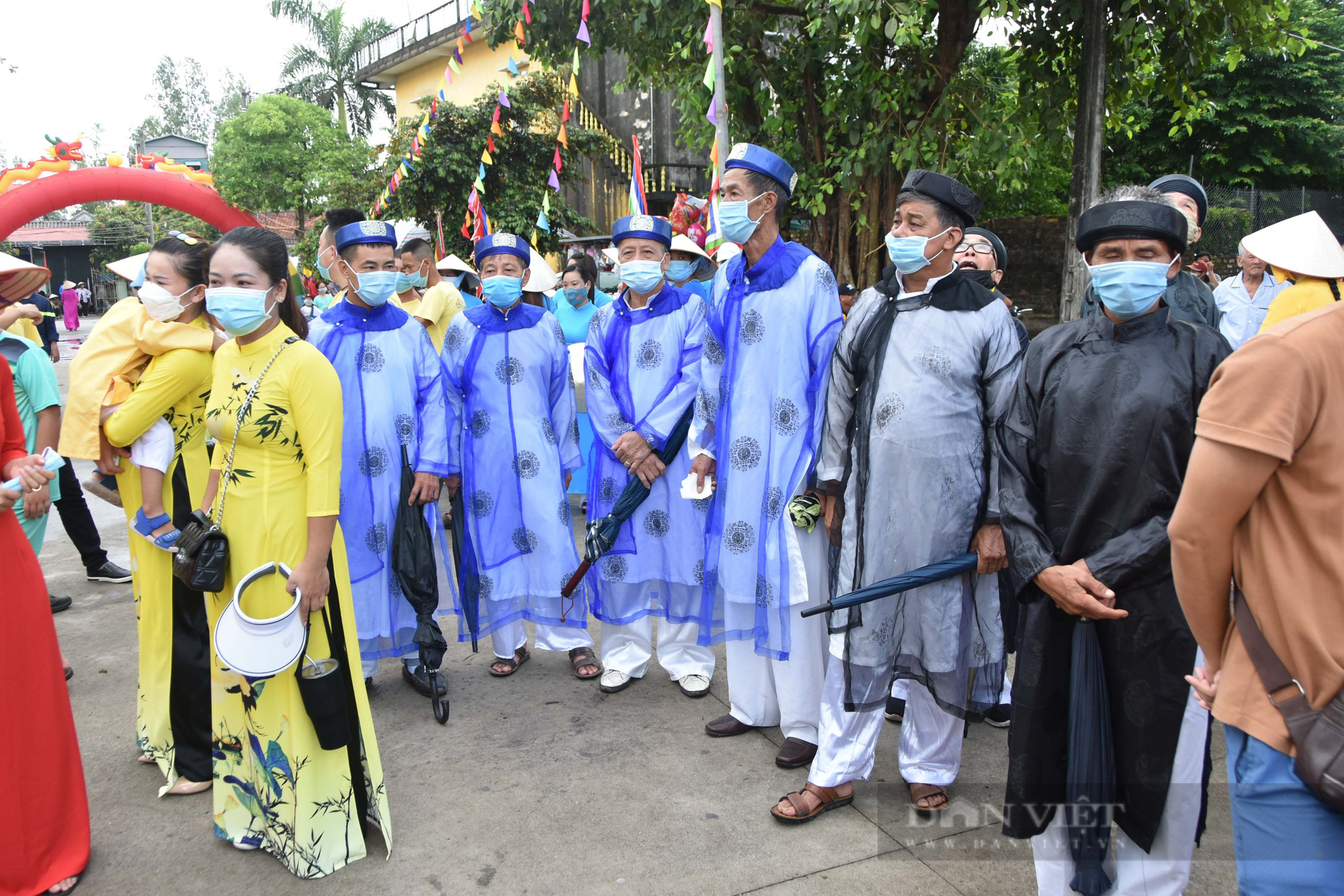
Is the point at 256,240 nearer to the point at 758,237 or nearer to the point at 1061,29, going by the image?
the point at 758,237

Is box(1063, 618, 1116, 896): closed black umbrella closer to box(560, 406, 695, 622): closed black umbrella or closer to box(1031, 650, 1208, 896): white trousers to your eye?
box(1031, 650, 1208, 896): white trousers

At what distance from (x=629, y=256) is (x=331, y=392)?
69.4 inches

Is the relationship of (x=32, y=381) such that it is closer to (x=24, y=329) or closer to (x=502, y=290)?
(x=502, y=290)

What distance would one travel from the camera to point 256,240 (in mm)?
2766

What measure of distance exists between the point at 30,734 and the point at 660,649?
2.39 metres

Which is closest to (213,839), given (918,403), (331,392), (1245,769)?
(331,392)

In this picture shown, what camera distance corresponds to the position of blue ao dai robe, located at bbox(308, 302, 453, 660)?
3.89 meters

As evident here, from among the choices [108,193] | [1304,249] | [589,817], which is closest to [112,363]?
[589,817]

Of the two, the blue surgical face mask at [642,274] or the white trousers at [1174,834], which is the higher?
the blue surgical face mask at [642,274]

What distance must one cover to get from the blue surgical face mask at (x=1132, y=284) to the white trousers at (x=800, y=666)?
1.32 metres

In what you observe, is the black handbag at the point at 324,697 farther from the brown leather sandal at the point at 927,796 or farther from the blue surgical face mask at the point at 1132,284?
the blue surgical face mask at the point at 1132,284

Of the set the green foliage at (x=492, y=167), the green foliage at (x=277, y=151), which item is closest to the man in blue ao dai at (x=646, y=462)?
the green foliage at (x=492, y=167)

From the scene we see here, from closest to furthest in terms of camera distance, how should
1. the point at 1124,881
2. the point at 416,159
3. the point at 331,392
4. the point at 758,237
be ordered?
the point at 1124,881, the point at 331,392, the point at 758,237, the point at 416,159

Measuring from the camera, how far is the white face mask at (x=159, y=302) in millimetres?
3096
